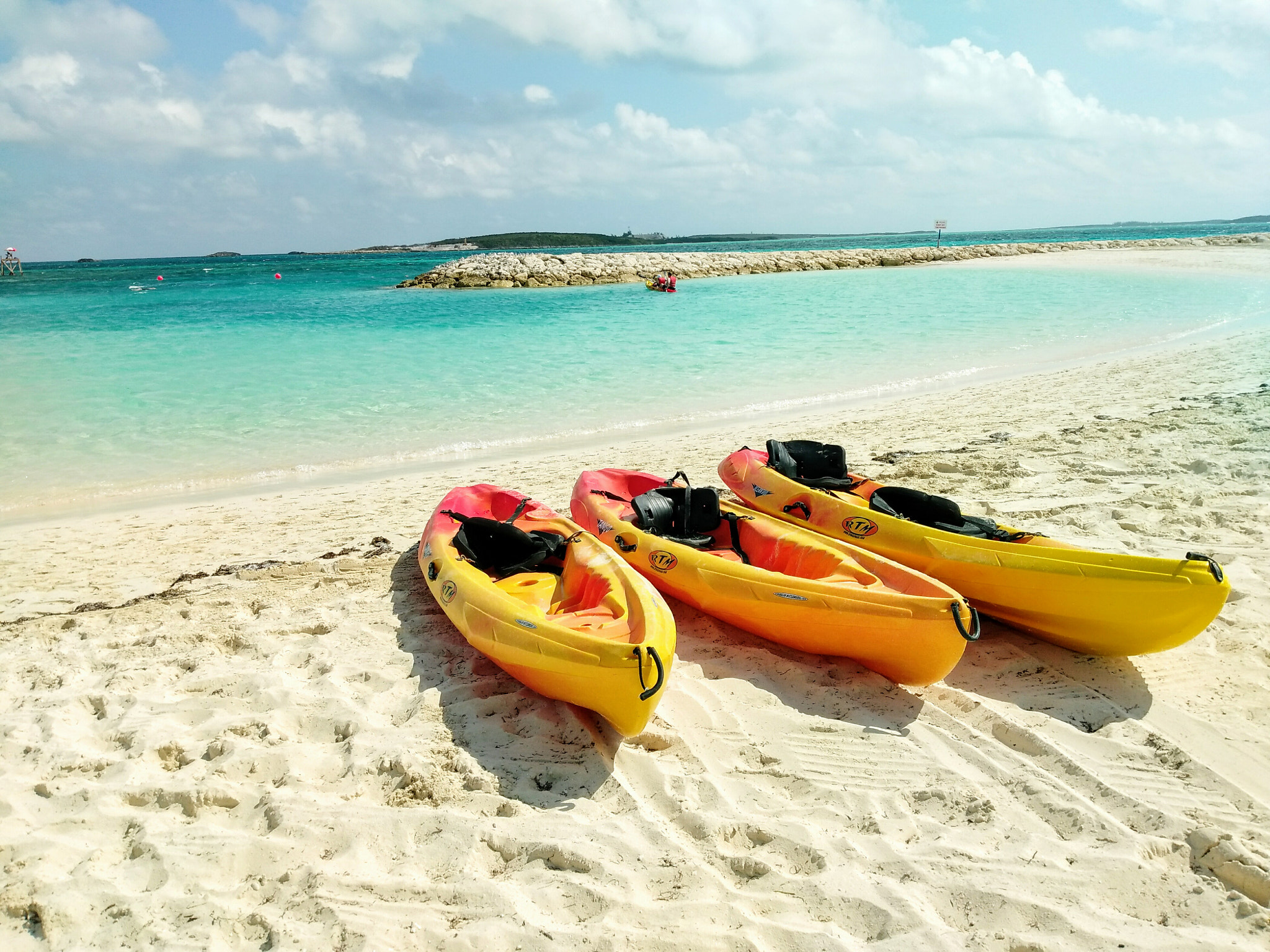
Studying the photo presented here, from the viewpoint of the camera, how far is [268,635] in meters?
4.03

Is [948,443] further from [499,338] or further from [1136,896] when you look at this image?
[499,338]

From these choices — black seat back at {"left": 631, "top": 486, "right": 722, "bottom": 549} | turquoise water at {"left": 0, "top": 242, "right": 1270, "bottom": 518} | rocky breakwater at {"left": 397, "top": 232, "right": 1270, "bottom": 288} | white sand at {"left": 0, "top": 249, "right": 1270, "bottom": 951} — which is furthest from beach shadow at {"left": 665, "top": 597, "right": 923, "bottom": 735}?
rocky breakwater at {"left": 397, "top": 232, "right": 1270, "bottom": 288}

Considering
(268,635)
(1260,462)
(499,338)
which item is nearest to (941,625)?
(268,635)

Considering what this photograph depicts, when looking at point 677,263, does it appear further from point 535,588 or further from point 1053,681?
point 1053,681

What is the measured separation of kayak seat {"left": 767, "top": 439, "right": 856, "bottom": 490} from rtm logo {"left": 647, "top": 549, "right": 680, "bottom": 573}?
1384 mm

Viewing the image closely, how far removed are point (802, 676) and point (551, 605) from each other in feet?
4.35

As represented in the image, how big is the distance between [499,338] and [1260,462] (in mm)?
13157

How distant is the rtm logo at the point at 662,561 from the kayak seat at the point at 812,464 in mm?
1384

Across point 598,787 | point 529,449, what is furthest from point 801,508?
point 529,449

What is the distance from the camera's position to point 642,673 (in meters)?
2.85

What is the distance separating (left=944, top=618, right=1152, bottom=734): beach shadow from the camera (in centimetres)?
322

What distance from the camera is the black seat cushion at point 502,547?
4.38 meters

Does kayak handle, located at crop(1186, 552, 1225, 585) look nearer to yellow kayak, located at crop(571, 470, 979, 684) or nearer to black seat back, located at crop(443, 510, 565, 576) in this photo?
yellow kayak, located at crop(571, 470, 979, 684)

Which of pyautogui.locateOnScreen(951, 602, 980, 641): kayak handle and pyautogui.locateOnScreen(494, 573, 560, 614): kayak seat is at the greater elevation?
pyautogui.locateOnScreen(951, 602, 980, 641): kayak handle
